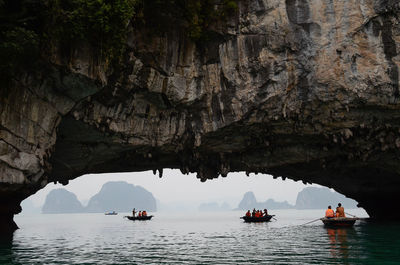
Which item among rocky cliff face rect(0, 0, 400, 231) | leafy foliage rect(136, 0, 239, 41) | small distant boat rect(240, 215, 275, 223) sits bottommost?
small distant boat rect(240, 215, 275, 223)

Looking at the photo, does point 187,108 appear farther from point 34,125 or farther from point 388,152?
point 388,152

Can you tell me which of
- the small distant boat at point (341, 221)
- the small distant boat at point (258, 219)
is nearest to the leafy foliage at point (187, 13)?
the small distant boat at point (341, 221)

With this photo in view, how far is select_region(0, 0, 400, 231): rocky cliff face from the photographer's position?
1639cm

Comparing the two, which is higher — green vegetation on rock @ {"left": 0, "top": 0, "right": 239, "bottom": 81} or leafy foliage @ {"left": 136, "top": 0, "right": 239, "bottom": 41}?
leafy foliage @ {"left": 136, "top": 0, "right": 239, "bottom": 41}

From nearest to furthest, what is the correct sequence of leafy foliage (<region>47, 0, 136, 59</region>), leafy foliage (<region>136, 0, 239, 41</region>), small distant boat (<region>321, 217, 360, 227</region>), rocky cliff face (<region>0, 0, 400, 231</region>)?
1. leafy foliage (<region>47, 0, 136, 59</region>)
2. rocky cliff face (<region>0, 0, 400, 231</region>)
3. leafy foliage (<region>136, 0, 239, 41</region>)
4. small distant boat (<region>321, 217, 360, 227</region>)

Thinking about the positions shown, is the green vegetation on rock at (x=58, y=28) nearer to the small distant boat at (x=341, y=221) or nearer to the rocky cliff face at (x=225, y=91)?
the rocky cliff face at (x=225, y=91)

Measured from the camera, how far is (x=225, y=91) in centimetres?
1914

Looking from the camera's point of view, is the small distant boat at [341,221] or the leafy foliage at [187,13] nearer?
the leafy foliage at [187,13]

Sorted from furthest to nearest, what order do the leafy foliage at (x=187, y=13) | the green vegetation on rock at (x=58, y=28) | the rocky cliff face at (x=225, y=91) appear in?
1. the leafy foliage at (x=187, y=13)
2. the rocky cliff face at (x=225, y=91)
3. the green vegetation on rock at (x=58, y=28)

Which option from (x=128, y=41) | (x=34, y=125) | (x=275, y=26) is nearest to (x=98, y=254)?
(x=34, y=125)

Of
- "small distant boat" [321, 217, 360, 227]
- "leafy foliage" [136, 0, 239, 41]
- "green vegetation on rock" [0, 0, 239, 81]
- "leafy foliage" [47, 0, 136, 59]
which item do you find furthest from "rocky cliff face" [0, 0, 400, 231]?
"small distant boat" [321, 217, 360, 227]

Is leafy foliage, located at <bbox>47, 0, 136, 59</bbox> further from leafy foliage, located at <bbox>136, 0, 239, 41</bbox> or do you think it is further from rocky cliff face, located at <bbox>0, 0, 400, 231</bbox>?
leafy foliage, located at <bbox>136, 0, 239, 41</bbox>

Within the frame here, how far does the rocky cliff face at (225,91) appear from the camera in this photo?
16.4 m

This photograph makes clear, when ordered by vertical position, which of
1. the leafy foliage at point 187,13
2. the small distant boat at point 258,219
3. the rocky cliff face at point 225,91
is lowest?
the small distant boat at point 258,219
